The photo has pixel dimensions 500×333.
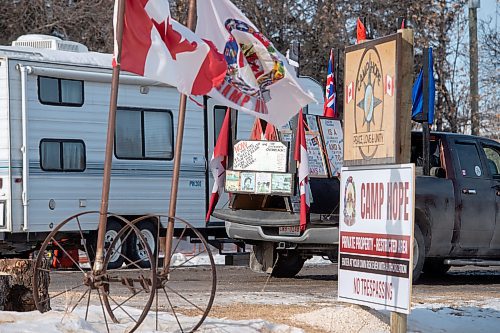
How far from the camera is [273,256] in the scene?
14.0 m

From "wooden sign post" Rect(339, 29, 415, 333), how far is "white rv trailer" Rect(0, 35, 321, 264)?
25.9 feet

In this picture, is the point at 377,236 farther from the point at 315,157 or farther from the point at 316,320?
the point at 315,157

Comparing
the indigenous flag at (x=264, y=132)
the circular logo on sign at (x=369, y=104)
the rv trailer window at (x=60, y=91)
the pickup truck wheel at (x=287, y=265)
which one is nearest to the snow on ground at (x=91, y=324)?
the circular logo on sign at (x=369, y=104)

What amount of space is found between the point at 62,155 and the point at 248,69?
320 inches

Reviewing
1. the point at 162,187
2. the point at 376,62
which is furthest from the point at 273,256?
the point at 376,62

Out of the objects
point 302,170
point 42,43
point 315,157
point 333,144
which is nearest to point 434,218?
point 333,144

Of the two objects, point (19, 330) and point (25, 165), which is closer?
Result: point (19, 330)

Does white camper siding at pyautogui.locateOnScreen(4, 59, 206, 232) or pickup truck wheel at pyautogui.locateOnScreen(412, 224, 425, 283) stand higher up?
white camper siding at pyautogui.locateOnScreen(4, 59, 206, 232)

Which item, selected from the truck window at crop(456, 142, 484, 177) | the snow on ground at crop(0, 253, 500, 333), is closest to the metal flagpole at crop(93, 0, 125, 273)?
the snow on ground at crop(0, 253, 500, 333)

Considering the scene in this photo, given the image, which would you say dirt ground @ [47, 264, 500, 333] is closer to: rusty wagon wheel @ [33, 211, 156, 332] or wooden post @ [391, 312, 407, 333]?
rusty wagon wheel @ [33, 211, 156, 332]

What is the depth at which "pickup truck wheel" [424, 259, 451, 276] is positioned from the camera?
50.2 feet

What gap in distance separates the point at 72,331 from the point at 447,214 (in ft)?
22.9

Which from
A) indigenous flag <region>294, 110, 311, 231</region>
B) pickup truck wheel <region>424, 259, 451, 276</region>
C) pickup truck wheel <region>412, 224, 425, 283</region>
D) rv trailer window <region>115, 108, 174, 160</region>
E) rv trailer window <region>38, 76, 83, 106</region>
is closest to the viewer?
indigenous flag <region>294, 110, 311, 231</region>

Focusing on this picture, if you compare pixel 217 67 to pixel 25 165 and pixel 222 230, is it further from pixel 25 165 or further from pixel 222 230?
pixel 222 230
